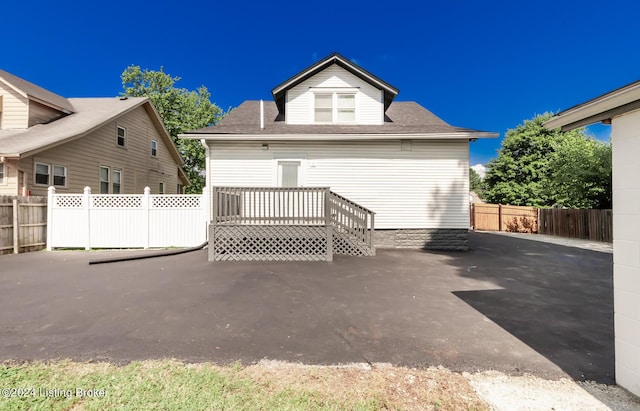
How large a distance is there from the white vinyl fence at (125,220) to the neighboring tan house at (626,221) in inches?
365

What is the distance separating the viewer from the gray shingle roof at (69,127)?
1025cm

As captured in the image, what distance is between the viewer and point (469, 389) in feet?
7.34

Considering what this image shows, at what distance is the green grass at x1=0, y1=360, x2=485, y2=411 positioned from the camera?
2.03 metres

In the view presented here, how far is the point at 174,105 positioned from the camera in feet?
85.7

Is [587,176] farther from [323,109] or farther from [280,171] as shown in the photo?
[280,171]

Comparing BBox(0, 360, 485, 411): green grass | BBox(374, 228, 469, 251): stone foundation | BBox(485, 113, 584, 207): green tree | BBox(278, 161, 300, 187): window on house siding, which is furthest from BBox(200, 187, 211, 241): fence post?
BBox(485, 113, 584, 207): green tree

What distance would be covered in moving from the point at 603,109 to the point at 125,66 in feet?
107

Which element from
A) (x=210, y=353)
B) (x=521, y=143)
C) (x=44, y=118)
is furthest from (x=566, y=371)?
(x=521, y=143)

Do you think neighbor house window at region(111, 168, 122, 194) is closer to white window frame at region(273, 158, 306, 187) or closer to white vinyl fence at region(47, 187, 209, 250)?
white vinyl fence at region(47, 187, 209, 250)

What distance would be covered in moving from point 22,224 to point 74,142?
529 centimetres

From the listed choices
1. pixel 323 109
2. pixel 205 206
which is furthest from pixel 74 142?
pixel 323 109

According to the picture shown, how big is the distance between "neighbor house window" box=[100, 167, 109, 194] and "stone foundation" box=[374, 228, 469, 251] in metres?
13.8

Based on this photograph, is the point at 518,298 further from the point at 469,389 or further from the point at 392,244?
the point at 392,244

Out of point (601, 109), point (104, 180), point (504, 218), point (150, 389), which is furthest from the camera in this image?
point (504, 218)
